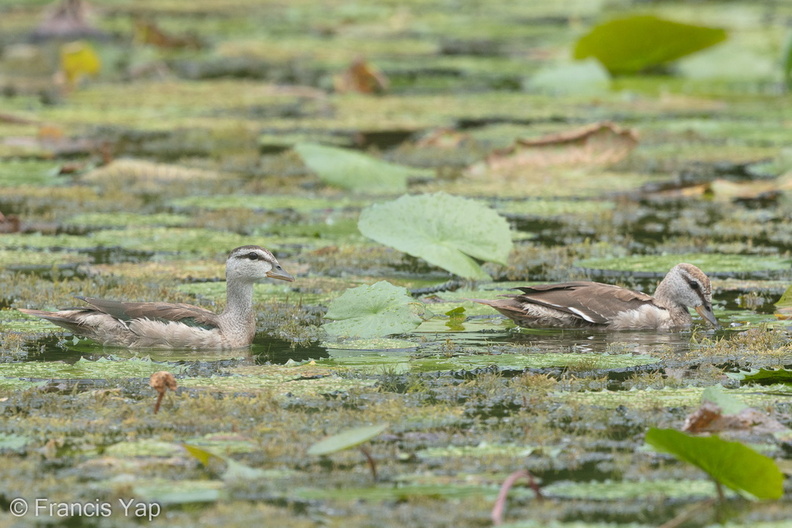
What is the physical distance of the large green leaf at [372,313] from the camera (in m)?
7.62

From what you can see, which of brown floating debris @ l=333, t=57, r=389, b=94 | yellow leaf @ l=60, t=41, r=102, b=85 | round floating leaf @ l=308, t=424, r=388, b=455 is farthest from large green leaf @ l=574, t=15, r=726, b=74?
round floating leaf @ l=308, t=424, r=388, b=455

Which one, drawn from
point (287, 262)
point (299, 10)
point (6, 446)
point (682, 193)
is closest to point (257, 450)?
point (6, 446)

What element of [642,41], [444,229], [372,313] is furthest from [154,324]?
[642,41]

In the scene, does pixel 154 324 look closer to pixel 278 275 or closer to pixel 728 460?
pixel 278 275

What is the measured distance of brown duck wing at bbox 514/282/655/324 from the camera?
8109 mm

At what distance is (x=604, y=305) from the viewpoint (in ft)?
26.7

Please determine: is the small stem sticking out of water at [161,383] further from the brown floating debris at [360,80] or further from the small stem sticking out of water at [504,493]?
the brown floating debris at [360,80]

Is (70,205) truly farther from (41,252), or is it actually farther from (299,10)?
(299,10)

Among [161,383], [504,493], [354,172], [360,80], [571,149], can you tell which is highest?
[360,80]

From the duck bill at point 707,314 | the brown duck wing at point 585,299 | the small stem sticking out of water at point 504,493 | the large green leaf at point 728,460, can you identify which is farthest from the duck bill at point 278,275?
the large green leaf at point 728,460

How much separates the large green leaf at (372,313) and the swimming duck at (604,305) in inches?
24.7

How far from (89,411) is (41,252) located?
397 centimetres

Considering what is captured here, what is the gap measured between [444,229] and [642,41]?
31.2ft

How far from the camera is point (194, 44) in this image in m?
22.2
